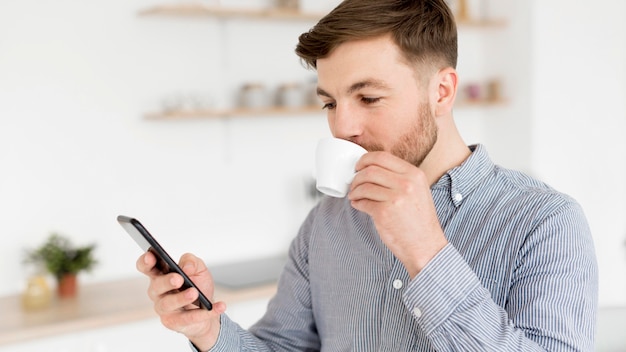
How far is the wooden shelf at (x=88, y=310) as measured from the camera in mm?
2420

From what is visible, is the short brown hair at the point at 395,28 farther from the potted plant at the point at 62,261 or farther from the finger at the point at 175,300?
the potted plant at the point at 62,261

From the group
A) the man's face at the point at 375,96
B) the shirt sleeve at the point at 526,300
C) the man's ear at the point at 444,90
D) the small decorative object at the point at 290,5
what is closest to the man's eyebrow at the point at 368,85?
the man's face at the point at 375,96

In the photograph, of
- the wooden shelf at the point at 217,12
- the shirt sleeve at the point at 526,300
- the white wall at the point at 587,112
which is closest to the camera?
the shirt sleeve at the point at 526,300

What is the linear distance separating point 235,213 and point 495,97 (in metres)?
1.57

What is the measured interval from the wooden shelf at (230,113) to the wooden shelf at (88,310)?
26.9 inches

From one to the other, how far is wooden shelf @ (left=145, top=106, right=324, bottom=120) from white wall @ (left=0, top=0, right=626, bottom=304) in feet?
0.27

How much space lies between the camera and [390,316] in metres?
1.27

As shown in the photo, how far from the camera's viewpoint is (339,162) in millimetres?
1220

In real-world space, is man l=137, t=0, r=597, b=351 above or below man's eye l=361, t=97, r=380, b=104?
below

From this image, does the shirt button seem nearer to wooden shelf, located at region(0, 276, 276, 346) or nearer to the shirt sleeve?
the shirt sleeve

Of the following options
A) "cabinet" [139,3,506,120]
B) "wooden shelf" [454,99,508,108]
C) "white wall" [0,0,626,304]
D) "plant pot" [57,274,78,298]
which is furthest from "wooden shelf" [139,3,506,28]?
"plant pot" [57,274,78,298]

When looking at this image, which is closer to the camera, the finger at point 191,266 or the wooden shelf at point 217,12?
the finger at point 191,266

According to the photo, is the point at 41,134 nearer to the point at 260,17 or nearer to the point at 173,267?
the point at 260,17

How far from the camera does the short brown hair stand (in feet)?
4.12
